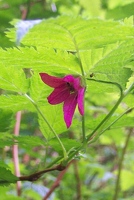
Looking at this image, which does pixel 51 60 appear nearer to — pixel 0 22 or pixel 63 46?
pixel 63 46

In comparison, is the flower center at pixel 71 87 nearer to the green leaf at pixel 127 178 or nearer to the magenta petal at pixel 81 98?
the magenta petal at pixel 81 98

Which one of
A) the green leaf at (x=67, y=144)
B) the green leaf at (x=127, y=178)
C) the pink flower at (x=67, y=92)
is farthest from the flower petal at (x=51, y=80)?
the green leaf at (x=127, y=178)

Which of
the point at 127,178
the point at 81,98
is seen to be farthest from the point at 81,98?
the point at 127,178

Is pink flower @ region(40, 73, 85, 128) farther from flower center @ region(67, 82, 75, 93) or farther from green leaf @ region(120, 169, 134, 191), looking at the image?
green leaf @ region(120, 169, 134, 191)

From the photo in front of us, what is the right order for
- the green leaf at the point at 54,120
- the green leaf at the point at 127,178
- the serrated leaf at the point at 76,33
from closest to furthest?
the serrated leaf at the point at 76,33 → the green leaf at the point at 54,120 → the green leaf at the point at 127,178

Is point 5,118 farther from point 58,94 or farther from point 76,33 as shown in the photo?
point 76,33

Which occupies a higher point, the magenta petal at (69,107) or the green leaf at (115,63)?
the green leaf at (115,63)

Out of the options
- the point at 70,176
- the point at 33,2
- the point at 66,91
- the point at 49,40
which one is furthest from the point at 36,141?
the point at 70,176

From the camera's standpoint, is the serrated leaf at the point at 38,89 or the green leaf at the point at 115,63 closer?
the green leaf at the point at 115,63
